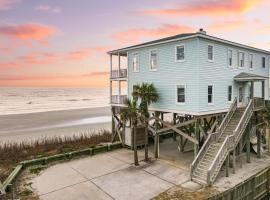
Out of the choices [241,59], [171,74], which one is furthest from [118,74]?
[241,59]

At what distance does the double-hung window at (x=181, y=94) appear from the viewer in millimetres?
19514

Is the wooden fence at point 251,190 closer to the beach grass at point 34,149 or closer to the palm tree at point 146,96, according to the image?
the palm tree at point 146,96

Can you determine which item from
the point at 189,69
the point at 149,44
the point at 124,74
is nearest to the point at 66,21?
the point at 124,74

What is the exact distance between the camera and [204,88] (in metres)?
18.8

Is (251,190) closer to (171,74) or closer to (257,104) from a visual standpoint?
(257,104)

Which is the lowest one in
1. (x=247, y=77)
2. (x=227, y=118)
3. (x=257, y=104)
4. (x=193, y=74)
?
(x=227, y=118)

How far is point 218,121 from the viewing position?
22.0 m

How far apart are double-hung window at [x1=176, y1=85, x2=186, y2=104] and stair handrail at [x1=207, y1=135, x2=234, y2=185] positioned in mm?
4677

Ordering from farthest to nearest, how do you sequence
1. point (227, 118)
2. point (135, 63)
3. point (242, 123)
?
point (135, 63) < point (227, 118) < point (242, 123)

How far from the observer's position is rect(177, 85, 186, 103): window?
64.0 ft

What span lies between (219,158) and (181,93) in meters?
5.98

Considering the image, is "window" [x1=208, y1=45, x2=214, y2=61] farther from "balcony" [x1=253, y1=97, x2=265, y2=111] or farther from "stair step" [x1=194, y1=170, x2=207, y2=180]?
"stair step" [x1=194, y1=170, x2=207, y2=180]

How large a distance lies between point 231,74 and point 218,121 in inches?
186

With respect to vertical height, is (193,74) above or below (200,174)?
above
